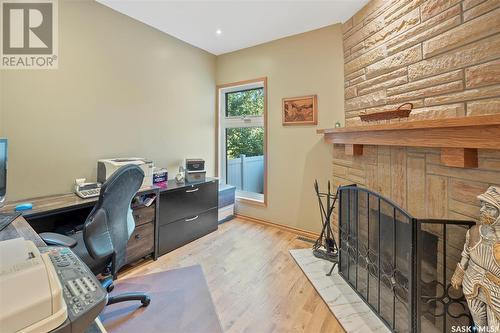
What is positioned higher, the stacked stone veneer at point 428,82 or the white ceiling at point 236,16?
the white ceiling at point 236,16

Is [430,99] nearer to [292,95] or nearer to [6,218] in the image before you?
[292,95]

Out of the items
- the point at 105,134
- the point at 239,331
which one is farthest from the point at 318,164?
the point at 105,134

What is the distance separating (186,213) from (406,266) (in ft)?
7.04

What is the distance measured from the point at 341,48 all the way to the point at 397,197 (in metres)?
1.80

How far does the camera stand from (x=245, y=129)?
3643mm

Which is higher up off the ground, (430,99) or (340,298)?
(430,99)

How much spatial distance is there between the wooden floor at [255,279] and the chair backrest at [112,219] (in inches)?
31.6

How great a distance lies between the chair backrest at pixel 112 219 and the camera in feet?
4.39

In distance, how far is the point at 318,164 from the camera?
2799 millimetres

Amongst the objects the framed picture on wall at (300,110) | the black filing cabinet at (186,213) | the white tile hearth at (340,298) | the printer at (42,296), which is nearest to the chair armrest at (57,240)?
the printer at (42,296)

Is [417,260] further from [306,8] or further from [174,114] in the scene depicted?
[174,114]

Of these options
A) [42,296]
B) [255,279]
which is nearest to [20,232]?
[42,296]

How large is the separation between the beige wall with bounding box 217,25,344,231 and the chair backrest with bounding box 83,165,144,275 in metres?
1.99

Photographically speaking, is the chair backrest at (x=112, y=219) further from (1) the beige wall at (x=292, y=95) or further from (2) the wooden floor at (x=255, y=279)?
(1) the beige wall at (x=292, y=95)
